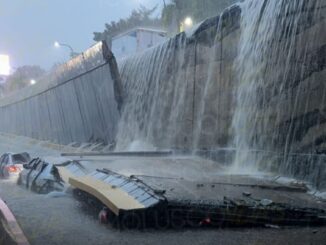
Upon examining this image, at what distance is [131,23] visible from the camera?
239 feet

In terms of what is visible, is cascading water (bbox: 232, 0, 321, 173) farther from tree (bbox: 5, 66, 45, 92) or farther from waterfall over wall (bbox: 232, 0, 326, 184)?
tree (bbox: 5, 66, 45, 92)

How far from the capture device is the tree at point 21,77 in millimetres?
91625

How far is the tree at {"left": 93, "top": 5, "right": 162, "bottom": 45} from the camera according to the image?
69812mm

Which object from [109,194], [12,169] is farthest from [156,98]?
[109,194]

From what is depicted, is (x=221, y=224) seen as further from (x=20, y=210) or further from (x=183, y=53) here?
(x=183, y=53)

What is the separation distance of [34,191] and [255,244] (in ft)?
28.8

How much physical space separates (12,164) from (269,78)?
9.17m

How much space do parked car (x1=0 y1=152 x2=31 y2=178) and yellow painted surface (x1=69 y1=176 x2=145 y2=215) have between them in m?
8.31

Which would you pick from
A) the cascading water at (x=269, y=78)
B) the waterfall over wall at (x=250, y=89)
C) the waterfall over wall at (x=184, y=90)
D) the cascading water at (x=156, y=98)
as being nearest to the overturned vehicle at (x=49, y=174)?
the cascading water at (x=269, y=78)

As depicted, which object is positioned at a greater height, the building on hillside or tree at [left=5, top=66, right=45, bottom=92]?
the building on hillside

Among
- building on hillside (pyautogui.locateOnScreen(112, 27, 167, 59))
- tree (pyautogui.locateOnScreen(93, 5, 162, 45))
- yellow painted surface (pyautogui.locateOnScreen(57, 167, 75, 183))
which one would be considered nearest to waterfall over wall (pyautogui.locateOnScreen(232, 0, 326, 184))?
yellow painted surface (pyautogui.locateOnScreen(57, 167, 75, 183))

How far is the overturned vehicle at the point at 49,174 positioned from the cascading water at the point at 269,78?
412 cm

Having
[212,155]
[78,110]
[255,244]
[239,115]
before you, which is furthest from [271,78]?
[78,110]

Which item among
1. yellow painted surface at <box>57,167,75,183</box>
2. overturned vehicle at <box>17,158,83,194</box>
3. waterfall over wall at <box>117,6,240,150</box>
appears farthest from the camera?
waterfall over wall at <box>117,6,240,150</box>
